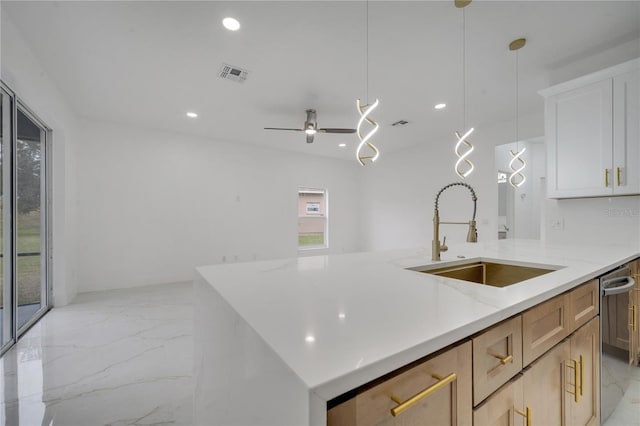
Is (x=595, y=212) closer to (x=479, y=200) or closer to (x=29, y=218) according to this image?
(x=479, y=200)

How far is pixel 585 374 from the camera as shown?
4.04 ft

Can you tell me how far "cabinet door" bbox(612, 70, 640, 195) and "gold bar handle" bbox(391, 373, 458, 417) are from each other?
2.84 m

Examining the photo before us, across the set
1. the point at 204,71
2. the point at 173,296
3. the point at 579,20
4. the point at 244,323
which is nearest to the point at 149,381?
the point at 244,323

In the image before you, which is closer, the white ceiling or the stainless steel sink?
the stainless steel sink

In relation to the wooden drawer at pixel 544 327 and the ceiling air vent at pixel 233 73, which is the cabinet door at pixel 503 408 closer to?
the wooden drawer at pixel 544 327

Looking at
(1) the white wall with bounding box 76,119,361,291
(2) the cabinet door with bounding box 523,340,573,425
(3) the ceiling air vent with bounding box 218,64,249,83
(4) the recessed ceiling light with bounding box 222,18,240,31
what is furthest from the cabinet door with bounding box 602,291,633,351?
(1) the white wall with bounding box 76,119,361,291

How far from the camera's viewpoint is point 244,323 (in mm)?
703

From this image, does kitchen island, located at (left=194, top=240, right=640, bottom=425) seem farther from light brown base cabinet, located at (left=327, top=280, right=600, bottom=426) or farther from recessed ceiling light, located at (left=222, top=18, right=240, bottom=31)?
recessed ceiling light, located at (left=222, top=18, right=240, bottom=31)

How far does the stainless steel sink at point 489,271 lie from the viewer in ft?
4.99

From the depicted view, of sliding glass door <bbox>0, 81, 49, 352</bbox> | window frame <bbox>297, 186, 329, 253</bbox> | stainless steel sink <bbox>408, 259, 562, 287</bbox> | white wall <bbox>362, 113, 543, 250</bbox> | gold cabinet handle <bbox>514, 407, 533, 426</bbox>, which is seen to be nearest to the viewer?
gold cabinet handle <bbox>514, 407, 533, 426</bbox>

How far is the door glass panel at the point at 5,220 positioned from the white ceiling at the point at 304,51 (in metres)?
0.69

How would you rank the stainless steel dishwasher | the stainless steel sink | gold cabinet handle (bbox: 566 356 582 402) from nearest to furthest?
gold cabinet handle (bbox: 566 356 582 402), the stainless steel dishwasher, the stainless steel sink

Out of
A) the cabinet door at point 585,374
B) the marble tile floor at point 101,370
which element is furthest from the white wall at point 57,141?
the cabinet door at point 585,374

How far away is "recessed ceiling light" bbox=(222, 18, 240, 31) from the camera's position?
216 cm
